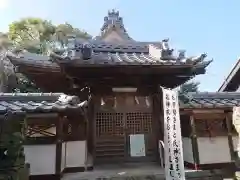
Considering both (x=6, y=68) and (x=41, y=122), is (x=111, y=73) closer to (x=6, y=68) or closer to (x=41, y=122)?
(x=41, y=122)

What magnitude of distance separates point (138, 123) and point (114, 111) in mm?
992

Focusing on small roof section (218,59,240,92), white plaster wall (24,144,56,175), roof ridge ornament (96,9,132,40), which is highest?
roof ridge ornament (96,9,132,40)

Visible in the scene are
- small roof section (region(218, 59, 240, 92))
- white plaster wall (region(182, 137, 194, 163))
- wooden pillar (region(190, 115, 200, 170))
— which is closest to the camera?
wooden pillar (region(190, 115, 200, 170))

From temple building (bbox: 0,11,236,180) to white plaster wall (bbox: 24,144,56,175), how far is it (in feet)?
0.09

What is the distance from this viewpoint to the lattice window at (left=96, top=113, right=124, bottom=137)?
804cm

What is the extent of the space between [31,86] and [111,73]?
774 inches

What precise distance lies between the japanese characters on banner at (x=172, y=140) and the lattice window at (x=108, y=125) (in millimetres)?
2121

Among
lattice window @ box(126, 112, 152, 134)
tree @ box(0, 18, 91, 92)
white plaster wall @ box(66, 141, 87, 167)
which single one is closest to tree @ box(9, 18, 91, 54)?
tree @ box(0, 18, 91, 92)

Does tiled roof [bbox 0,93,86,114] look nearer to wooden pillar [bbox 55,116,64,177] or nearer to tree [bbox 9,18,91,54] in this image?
wooden pillar [bbox 55,116,64,177]

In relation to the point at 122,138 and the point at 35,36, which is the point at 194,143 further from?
the point at 35,36

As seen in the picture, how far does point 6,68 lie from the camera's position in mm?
21953

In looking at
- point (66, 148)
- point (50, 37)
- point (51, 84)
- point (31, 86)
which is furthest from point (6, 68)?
point (66, 148)

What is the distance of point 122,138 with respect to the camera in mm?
8016

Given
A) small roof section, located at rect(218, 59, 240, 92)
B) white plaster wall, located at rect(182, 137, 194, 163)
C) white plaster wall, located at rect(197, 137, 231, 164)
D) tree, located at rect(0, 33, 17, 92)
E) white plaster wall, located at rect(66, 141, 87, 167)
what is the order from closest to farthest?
white plaster wall, located at rect(66, 141, 87, 167)
white plaster wall, located at rect(197, 137, 231, 164)
white plaster wall, located at rect(182, 137, 194, 163)
small roof section, located at rect(218, 59, 240, 92)
tree, located at rect(0, 33, 17, 92)
